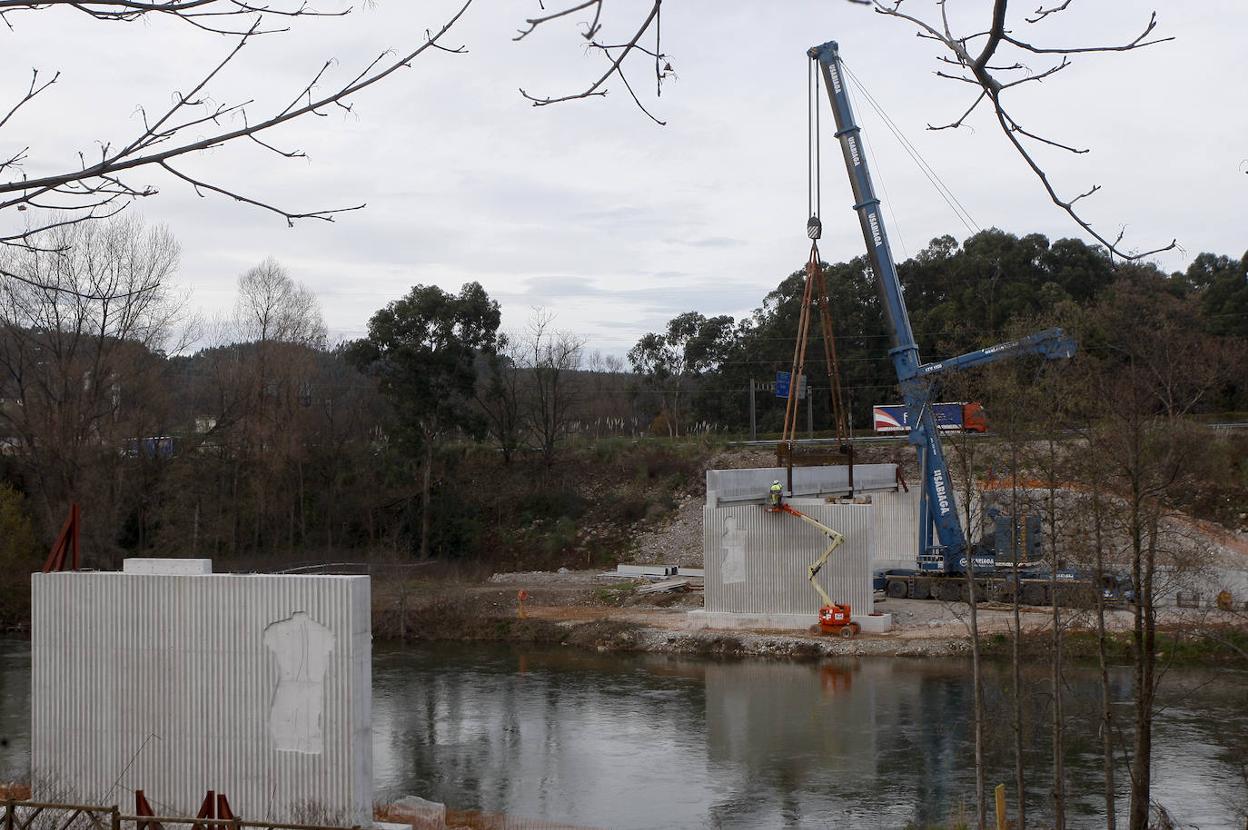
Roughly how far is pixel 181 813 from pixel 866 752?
10172 millimetres

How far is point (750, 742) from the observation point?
18.8 m

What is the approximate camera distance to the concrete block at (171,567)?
1375 cm

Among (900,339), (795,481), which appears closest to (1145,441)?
(900,339)

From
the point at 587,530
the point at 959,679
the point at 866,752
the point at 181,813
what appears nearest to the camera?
the point at 181,813

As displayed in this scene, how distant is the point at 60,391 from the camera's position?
35750mm

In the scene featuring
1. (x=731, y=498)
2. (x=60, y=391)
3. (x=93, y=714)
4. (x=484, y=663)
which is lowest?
(x=484, y=663)

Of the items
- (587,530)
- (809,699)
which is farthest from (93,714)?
(587,530)

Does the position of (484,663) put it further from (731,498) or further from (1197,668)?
(1197,668)

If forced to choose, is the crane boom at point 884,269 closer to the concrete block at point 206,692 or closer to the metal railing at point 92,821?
the concrete block at point 206,692

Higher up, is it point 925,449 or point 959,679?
point 925,449

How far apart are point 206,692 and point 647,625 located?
17.7m

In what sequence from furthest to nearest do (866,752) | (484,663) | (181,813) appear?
(484,663) → (866,752) → (181,813)

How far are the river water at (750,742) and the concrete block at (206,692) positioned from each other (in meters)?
3.48

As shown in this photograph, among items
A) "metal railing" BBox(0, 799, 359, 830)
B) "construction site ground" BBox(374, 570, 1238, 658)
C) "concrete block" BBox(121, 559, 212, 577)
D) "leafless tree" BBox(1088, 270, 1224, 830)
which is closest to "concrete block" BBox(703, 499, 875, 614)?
"construction site ground" BBox(374, 570, 1238, 658)
